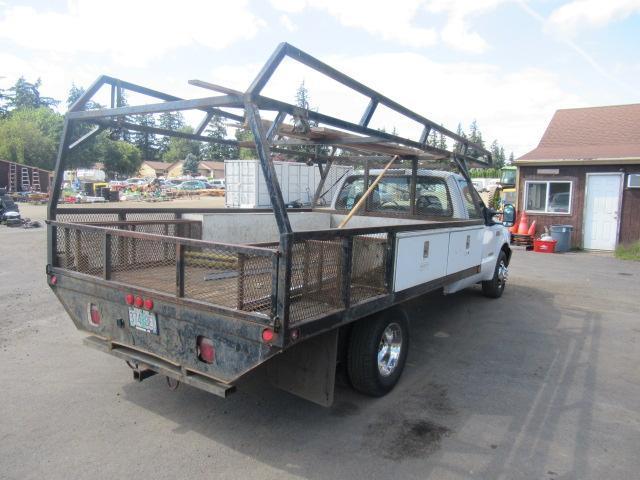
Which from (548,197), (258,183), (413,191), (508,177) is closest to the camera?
(413,191)

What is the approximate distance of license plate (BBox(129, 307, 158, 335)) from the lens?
136 inches

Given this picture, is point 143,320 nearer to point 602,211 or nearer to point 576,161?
point 576,161

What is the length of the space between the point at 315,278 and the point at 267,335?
2.12 ft

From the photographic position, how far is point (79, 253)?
3.93m

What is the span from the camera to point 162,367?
3.42 meters

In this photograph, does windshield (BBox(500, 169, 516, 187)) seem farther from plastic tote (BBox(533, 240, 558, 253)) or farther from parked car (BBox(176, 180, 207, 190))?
parked car (BBox(176, 180, 207, 190))

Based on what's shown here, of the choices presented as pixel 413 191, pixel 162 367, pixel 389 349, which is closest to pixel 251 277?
pixel 162 367

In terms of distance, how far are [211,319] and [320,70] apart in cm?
186

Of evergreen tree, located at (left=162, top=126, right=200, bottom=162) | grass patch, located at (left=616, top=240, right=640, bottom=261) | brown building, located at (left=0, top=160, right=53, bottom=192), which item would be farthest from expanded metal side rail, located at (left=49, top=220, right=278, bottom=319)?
evergreen tree, located at (left=162, top=126, right=200, bottom=162)

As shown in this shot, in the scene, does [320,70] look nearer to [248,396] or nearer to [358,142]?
[358,142]

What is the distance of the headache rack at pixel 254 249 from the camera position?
2910 mm

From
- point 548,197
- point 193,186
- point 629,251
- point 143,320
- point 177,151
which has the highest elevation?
point 177,151

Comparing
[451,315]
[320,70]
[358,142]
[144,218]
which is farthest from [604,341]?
[144,218]

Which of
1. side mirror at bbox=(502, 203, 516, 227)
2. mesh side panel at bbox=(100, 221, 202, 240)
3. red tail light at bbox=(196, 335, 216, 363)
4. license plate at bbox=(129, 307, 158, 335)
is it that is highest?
side mirror at bbox=(502, 203, 516, 227)
